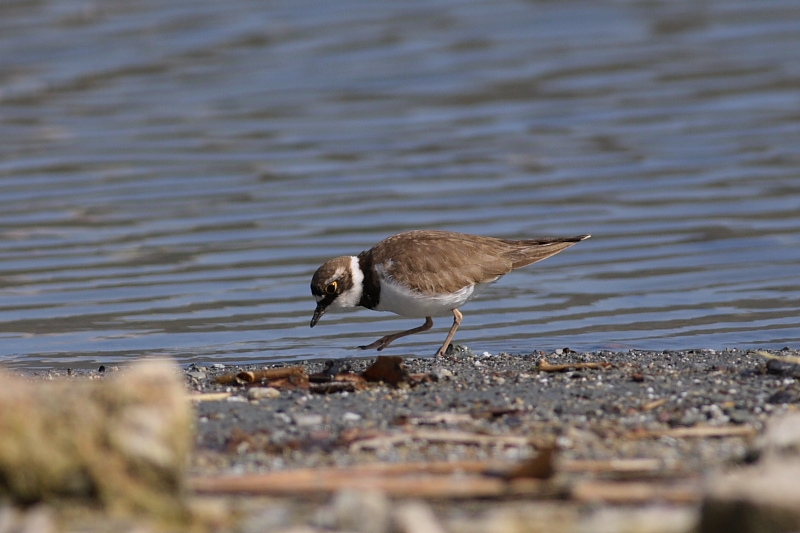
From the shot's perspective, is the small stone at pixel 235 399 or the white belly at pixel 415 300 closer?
the small stone at pixel 235 399

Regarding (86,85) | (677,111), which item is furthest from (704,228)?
(86,85)

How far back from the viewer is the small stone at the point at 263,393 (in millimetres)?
6504

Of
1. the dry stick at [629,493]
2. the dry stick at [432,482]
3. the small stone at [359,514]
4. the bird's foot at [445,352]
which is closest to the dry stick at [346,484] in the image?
the dry stick at [432,482]

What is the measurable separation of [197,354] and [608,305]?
3.53 meters

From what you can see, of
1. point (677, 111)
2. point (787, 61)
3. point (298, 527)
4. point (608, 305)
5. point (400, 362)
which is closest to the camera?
point (298, 527)

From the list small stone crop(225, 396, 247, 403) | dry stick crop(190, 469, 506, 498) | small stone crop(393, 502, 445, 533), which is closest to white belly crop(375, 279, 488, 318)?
small stone crop(225, 396, 247, 403)

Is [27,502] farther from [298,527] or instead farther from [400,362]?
[400,362]

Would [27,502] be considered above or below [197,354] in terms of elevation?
above

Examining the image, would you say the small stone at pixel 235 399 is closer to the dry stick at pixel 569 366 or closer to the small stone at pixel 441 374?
the small stone at pixel 441 374

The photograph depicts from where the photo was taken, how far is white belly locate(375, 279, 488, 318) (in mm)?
8406

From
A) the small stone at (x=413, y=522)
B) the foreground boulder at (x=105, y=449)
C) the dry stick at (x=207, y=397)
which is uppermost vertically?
the foreground boulder at (x=105, y=449)

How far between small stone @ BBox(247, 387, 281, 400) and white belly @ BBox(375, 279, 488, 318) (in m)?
1.96

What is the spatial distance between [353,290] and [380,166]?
19.7 ft

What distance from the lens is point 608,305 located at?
1013 cm
